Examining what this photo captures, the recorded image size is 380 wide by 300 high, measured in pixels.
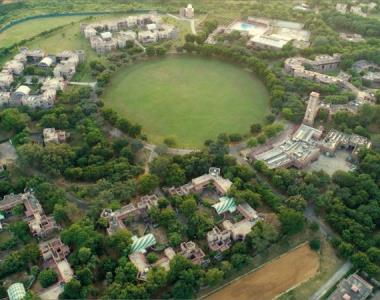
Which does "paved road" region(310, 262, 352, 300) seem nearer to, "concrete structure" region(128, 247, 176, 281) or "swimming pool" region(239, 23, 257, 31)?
"concrete structure" region(128, 247, 176, 281)

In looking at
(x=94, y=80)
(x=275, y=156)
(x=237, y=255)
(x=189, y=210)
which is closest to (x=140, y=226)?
(x=189, y=210)

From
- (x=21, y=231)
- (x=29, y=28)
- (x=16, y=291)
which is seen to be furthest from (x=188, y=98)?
(x=29, y=28)

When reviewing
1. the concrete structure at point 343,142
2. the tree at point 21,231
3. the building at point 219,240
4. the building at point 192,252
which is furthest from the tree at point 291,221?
the tree at point 21,231

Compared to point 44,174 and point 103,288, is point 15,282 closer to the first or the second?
point 103,288

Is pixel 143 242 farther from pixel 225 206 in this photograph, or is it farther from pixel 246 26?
pixel 246 26

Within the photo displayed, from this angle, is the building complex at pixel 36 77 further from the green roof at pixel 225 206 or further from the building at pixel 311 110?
the building at pixel 311 110

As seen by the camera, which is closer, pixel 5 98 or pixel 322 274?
pixel 322 274
